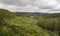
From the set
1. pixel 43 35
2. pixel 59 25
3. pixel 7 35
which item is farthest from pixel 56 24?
pixel 7 35

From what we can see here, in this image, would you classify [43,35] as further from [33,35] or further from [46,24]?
[46,24]

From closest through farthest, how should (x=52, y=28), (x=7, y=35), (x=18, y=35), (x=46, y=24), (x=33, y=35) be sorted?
(x=7, y=35) → (x=18, y=35) → (x=33, y=35) → (x=52, y=28) → (x=46, y=24)

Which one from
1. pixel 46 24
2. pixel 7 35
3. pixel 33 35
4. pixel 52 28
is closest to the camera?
pixel 7 35

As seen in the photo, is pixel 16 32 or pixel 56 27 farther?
pixel 56 27

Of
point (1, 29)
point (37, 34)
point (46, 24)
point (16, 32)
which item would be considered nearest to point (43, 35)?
point (37, 34)

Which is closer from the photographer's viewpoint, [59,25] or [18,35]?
[18,35]

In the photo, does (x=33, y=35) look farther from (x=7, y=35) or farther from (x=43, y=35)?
(x=7, y=35)

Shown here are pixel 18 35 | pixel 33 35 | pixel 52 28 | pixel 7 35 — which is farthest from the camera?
pixel 52 28

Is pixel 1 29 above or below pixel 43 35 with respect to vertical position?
above
